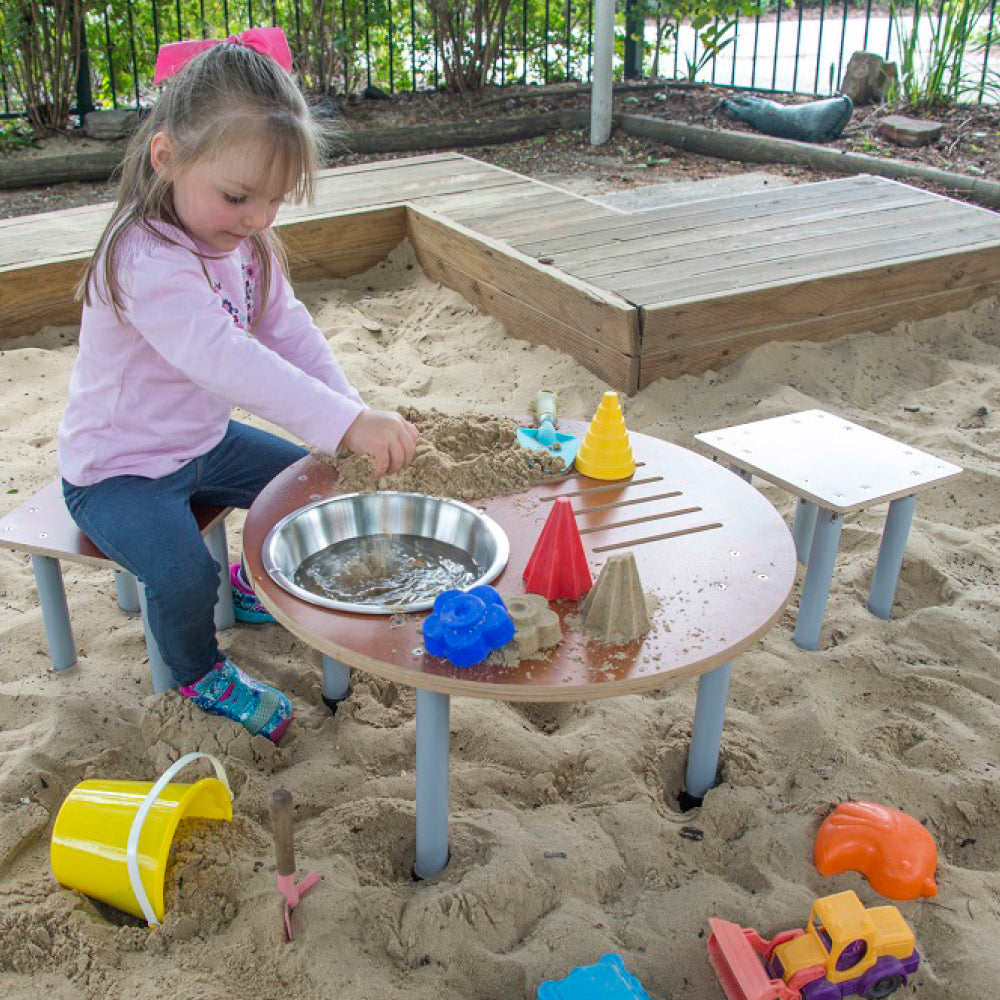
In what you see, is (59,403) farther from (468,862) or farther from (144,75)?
(144,75)

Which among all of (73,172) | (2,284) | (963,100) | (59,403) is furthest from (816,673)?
(963,100)

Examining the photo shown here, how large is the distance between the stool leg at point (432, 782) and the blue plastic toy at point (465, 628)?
16 centimetres

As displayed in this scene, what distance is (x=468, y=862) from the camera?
176 centimetres

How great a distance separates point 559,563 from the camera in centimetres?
158

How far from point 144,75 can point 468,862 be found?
20.7ft

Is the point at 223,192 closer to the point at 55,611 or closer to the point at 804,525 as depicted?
the point at 55,611

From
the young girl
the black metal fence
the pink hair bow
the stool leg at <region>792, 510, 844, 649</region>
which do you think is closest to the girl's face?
the young girl

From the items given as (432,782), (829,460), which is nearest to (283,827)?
(432,782)

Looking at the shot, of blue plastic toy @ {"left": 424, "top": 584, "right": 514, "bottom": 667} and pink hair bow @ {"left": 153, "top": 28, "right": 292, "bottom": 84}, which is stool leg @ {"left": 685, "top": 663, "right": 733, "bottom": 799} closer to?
blue plastic toy @ {"left": 424, "top": 584, "right": 514, "bottom": 667}

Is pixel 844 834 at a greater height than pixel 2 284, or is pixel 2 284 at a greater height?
pixel 2 284

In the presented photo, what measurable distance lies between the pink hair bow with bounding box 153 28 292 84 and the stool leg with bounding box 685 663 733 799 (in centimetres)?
126

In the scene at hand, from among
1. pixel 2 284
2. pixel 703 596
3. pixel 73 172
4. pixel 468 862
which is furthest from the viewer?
pixel 73 172

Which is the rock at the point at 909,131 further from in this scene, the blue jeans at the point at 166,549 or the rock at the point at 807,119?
the blue jeans at the point at 166,549

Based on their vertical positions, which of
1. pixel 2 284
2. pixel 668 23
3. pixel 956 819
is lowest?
pixel 956 819
